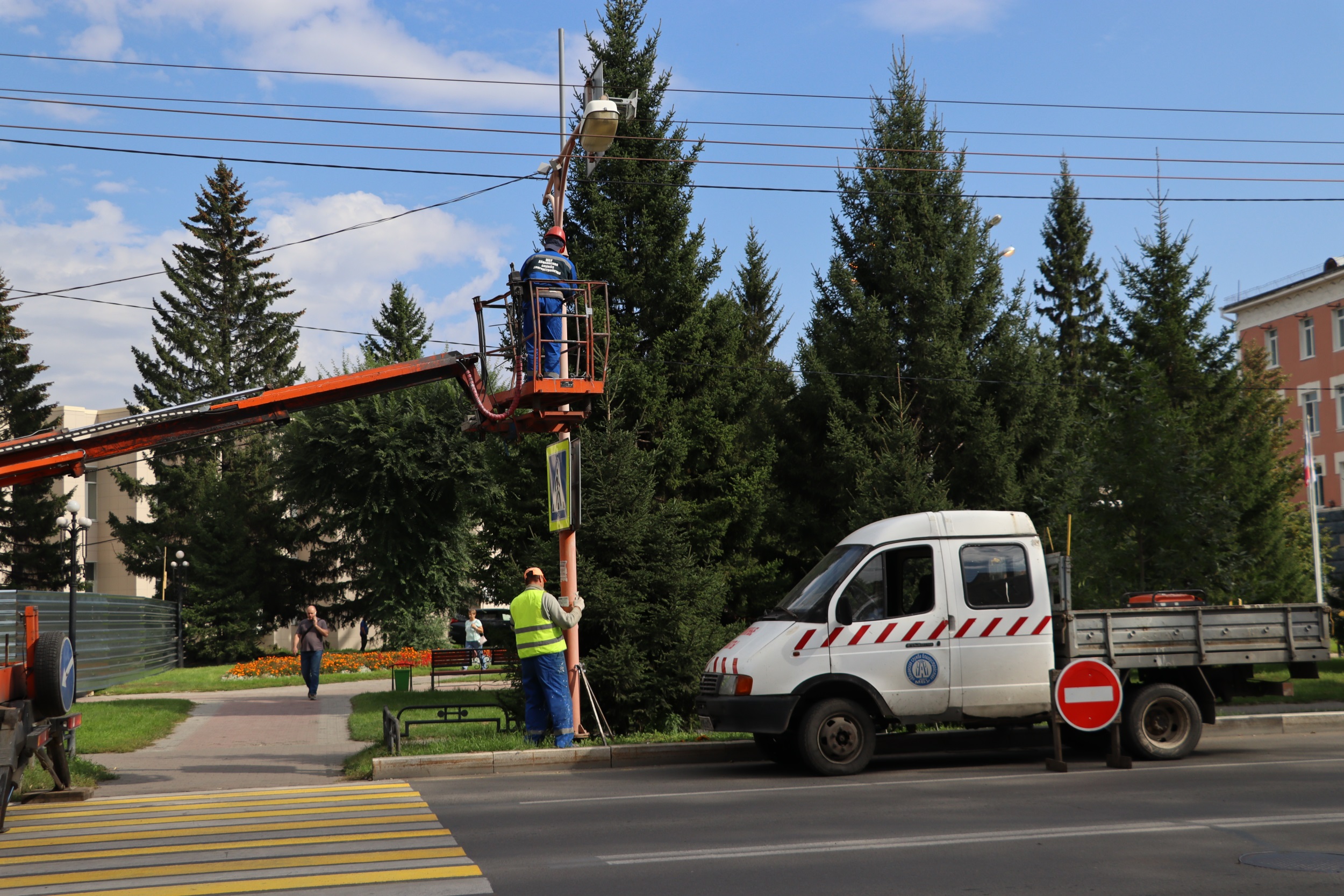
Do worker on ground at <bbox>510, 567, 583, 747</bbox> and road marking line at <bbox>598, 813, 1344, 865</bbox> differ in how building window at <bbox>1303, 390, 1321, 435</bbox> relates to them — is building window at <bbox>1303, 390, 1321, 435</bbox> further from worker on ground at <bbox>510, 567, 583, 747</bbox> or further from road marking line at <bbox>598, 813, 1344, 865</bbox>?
road marking line at <bbox>598, 813, 1344, 865</bbox>

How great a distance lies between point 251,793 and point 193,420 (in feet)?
12.4

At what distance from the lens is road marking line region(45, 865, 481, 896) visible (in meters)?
6.59

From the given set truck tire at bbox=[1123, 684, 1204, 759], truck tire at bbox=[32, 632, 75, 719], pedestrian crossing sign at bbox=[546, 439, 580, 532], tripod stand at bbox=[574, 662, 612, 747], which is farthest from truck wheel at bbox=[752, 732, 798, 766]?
truck tire at bbox=[32, 632, 75, 719]

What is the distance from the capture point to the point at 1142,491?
16.9 metres

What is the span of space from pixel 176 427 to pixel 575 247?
373 inches

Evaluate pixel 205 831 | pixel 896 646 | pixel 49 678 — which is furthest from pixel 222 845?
pixel 896 646

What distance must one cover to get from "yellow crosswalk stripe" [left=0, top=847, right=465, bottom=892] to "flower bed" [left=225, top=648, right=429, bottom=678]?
81.6ft

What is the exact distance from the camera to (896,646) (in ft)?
38.0

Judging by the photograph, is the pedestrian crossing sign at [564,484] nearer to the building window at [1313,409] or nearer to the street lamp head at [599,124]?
the street lamp head at [599,124]

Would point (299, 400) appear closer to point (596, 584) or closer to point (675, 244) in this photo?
point (596, 584)

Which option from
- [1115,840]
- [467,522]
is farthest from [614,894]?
[467,522]

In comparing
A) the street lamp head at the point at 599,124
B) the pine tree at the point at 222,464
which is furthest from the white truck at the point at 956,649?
the pine tree at the point at 222,464

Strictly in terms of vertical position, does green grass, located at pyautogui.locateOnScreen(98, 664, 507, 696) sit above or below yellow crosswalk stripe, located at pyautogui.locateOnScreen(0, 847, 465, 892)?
below

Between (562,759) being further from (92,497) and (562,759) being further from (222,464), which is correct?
(92,497)
